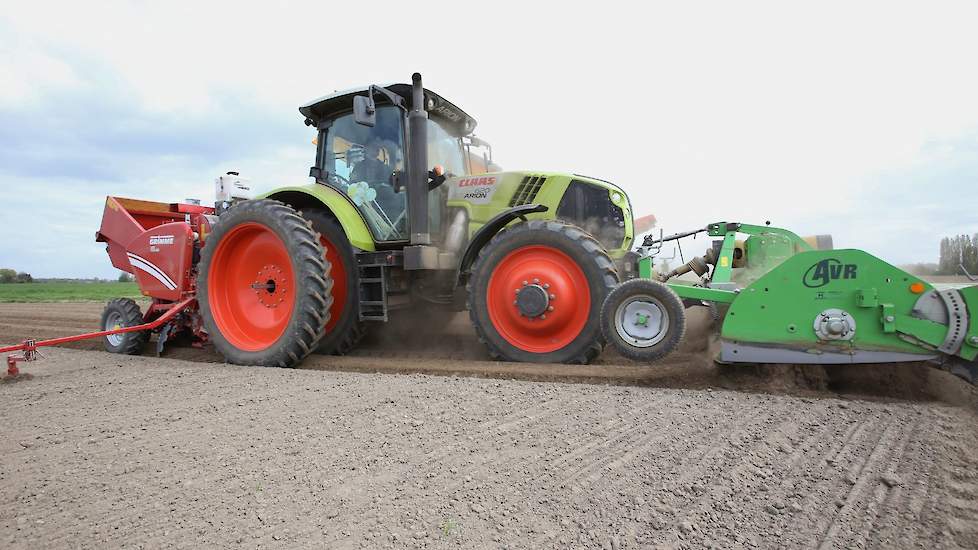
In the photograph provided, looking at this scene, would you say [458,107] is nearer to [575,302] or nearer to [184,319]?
[575,302]

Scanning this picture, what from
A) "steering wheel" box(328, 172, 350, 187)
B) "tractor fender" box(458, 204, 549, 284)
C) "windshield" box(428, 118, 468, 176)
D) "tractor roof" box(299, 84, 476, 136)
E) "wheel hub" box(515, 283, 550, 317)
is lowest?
"wheel hub" box(515, 283, 550, 317)

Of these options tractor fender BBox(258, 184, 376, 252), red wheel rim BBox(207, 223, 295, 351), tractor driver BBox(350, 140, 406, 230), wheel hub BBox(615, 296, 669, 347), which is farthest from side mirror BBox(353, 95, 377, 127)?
wheel hub BBox(615, 296, 669, 347)

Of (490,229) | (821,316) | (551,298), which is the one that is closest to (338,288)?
(490,229)

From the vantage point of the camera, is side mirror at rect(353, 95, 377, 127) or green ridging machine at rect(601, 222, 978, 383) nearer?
green ridging machine at rect(601, 222, 978, 383)

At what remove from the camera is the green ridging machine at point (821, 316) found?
290 cm

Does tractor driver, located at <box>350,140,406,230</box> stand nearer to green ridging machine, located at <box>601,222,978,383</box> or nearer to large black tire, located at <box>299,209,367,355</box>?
large black tire, located at <box>299,209,367,355</box>

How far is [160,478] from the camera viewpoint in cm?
205

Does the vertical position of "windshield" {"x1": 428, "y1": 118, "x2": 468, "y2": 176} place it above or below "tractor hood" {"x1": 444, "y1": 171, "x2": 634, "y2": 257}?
above

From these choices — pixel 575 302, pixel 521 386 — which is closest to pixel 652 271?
pixel 575 302

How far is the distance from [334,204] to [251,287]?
128 cm

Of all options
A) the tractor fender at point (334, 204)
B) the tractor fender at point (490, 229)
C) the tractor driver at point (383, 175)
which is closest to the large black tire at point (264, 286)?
the tractor fender at point (334, 204)

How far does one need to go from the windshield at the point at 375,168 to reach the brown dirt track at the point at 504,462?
5.98 feet

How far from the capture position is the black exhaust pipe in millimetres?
4613

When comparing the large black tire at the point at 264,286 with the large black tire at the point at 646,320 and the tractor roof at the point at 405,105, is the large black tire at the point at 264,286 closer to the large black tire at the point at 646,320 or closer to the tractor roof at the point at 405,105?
the tractor roof at the point at 405,105
